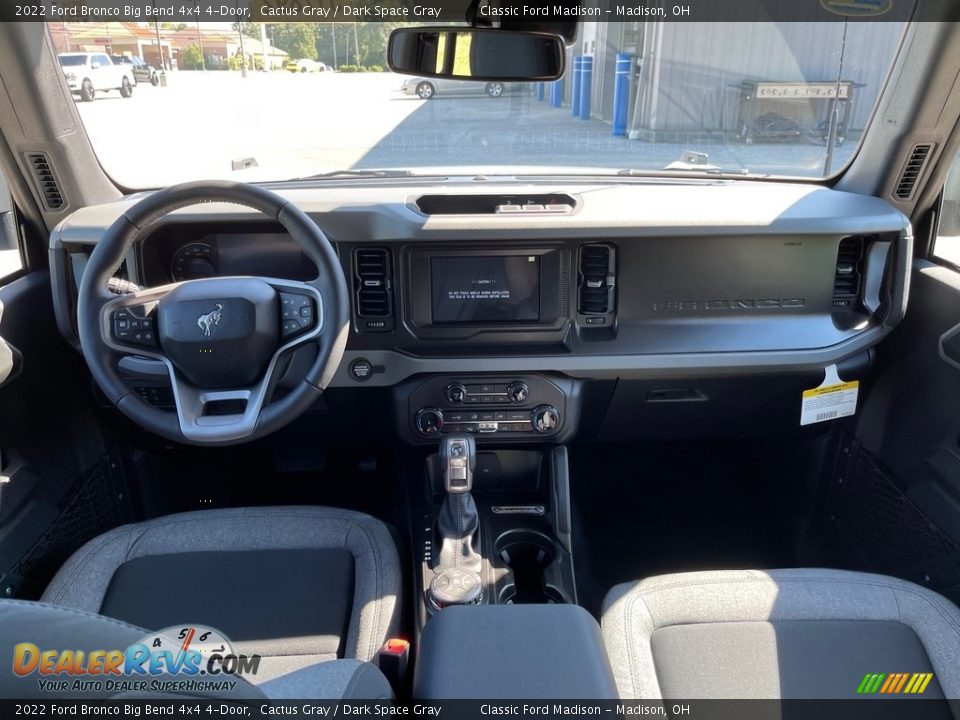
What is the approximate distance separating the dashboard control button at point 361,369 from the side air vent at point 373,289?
107mm

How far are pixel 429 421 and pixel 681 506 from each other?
1.27 meters

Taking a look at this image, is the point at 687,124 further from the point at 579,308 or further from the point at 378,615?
the point at 378,615

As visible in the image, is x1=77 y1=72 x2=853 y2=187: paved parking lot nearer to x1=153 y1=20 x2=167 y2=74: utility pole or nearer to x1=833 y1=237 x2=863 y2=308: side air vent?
x1=153 y1=20 x2=167 y2=74: utility pole

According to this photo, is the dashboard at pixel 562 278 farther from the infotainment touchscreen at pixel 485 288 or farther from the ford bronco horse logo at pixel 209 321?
the ford bronco horse logo at pixel 209 321

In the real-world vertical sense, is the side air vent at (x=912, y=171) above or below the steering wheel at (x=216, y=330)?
above

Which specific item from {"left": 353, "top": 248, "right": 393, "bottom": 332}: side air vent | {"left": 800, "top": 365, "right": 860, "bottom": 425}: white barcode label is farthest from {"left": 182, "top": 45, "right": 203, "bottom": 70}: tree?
{"left": 800, "top": 365, "right": 860, "bottom": 425}: white barcode label

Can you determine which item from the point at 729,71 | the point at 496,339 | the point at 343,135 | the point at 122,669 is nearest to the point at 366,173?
the point at 343,135

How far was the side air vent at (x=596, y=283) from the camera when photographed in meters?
2.41

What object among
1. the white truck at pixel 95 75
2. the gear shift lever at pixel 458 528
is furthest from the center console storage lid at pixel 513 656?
the white truck at pixel 95 75

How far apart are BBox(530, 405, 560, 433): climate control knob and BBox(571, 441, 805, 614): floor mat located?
21.3 inches

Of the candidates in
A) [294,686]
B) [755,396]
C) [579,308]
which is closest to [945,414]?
[755,396]

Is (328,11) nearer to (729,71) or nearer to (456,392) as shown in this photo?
(456,392)

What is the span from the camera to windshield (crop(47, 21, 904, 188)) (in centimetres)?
247

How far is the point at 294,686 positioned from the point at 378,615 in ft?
2.50
